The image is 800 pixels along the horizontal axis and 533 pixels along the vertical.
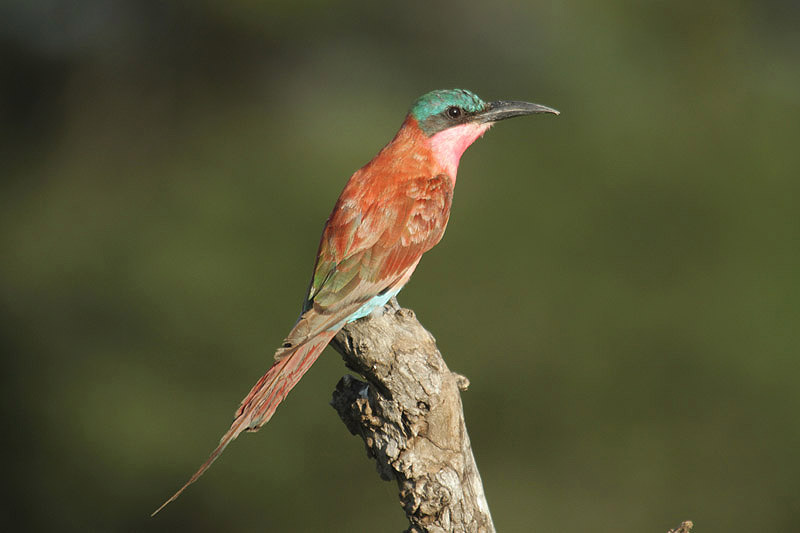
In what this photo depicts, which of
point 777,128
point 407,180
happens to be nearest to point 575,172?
point 777,128

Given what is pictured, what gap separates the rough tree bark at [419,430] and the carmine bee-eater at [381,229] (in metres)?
0.24

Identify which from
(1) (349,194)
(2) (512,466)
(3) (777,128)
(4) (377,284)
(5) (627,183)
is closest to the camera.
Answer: (4) (377,284)

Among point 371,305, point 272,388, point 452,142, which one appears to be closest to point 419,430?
point 272,388

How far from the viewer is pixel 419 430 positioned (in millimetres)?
2803

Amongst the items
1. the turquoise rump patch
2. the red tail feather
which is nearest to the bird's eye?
the turquoise rump patch

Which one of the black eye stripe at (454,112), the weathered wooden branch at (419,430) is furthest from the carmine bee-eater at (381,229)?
the weathered wooden branch at (419,430)

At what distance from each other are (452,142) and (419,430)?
1645 millimetres

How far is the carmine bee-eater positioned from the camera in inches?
117

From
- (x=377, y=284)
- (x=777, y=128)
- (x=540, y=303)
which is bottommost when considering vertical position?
(x=377, y=284)

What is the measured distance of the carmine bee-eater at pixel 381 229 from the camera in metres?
2.96

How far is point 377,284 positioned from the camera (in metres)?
3.35

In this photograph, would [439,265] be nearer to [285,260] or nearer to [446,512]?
[285,260]

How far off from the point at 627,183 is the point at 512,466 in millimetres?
2944

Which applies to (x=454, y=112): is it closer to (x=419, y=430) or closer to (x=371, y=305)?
(x=371, y=305)
